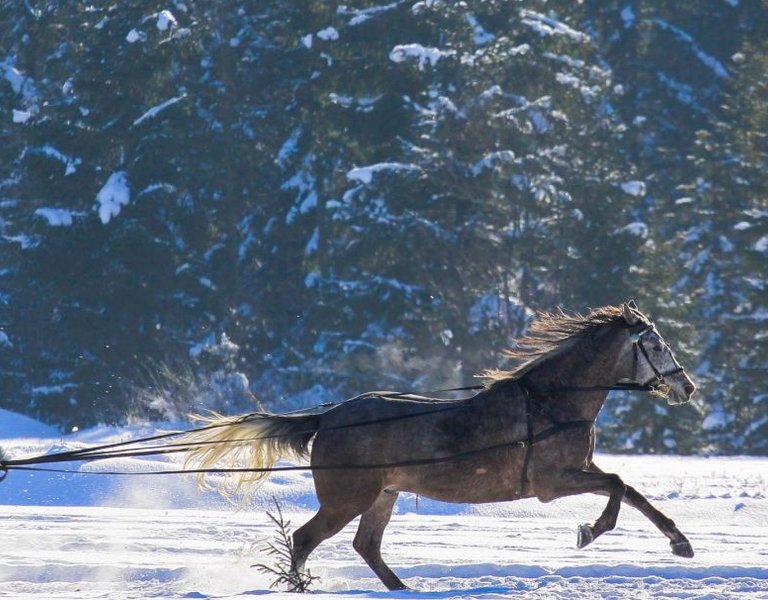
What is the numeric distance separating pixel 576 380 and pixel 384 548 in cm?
243

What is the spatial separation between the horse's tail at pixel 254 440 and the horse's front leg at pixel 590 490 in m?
1.61

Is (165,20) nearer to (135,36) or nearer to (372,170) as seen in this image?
(135,36)

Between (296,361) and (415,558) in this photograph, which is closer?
(415,558)

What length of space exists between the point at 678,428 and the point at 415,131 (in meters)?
7.99

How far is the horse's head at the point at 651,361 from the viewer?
1000 cm

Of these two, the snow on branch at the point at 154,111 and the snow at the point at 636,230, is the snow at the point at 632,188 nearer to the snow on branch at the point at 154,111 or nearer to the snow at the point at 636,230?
the snow at the point at 636,230

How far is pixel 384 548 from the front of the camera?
1152cm

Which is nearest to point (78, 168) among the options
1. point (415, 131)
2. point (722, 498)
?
point (415, 131)

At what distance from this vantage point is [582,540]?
9.55 m

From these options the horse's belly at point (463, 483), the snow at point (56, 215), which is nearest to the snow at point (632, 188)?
the snow at point (56, 215)

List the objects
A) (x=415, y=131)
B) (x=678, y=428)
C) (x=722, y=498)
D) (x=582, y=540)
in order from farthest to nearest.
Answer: (x=415, y=131), (x=678, y=428), (x=722, y=498), (x=582, y=540)

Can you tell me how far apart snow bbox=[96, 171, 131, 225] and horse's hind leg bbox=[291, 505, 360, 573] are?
22788 millimetres

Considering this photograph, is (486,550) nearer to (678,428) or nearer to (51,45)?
(678,428)

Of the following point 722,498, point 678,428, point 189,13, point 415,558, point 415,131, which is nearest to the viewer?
point 415,558
